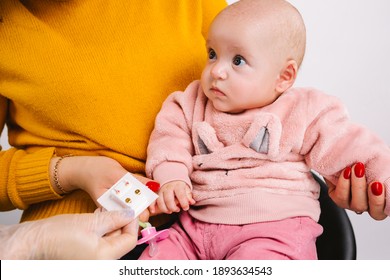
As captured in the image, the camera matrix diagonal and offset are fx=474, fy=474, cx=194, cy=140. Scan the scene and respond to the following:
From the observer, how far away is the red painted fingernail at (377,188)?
84cm

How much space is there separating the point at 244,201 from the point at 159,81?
333mm

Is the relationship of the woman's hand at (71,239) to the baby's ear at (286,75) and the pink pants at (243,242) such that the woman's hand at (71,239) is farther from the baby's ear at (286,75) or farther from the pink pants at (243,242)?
the baby's ear at (286,75)

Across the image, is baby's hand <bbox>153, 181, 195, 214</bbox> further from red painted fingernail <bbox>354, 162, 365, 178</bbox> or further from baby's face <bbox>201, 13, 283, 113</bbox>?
red painted fingernail <bbox>354, 162, 365, 178</bbox>

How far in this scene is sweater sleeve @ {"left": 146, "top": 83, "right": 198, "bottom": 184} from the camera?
0.97 meters

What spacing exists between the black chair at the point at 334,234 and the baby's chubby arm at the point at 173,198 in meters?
0.32

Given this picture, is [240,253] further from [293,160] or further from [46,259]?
[46,259]

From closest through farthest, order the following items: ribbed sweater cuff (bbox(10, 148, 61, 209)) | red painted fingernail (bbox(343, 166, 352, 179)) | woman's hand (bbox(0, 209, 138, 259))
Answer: woman's hand (bbox(0, 209, 138, 259)), red painted fingernail (bbox(343, 166, 352, 179)), ribbed sweater cuff (bbox(10, 148, 61, 209))

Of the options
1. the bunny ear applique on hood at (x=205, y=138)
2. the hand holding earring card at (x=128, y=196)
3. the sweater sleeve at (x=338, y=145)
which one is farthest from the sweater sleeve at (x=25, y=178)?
the sweater sleeve at (x=338, y=145)

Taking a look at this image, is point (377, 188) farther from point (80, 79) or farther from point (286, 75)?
point (80, 79)

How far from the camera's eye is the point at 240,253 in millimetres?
866

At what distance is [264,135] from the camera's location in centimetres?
93

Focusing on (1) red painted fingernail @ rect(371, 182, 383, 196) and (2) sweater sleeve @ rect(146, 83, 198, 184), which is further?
(2) sweater sleeve @ rect(146, 83, 198, 184)

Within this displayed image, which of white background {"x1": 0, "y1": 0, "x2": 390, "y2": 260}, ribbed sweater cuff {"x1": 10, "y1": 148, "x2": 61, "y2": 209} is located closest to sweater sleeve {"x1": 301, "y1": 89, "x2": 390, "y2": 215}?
ribbed sweater cuff {"x1": 10, "y1": 148, "x2": 61, "y2": 209}

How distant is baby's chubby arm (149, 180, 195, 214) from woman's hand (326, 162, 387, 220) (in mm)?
289
